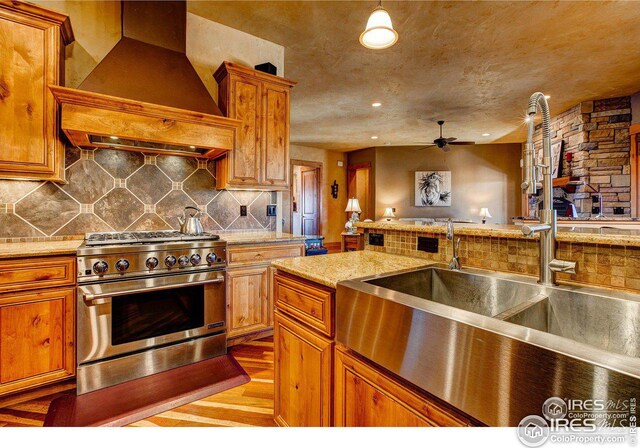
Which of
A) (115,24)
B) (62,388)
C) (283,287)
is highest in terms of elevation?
(115,24)

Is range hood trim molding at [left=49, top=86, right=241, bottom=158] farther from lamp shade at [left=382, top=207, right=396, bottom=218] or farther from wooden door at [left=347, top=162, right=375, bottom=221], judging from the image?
wooden door at [left=347, top=162, right=375, bottom=221]

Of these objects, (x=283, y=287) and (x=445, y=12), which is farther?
(x=445, y=12)

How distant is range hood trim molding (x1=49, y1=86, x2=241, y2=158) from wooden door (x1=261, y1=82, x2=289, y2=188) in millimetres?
372

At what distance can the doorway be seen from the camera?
27.9 feet

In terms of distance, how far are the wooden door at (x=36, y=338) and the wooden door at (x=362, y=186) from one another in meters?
7.09

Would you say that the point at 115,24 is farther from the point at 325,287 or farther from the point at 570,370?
the point at 570,370

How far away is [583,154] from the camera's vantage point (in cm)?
466

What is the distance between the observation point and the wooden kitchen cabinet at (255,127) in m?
2.73

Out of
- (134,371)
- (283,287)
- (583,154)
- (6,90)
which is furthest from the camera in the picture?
(583,154)

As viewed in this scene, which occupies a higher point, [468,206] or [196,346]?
[468,206]

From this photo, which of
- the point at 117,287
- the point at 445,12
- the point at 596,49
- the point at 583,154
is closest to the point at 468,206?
the point at 583,154

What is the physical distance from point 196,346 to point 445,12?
336 centimetres

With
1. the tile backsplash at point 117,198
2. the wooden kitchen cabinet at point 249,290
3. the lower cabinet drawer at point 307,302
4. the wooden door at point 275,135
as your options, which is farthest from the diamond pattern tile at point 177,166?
the lower cabinet drawer at point 307,302

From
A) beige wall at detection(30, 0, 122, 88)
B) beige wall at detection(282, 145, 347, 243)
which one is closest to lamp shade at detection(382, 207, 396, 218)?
beige wall at detection(282, 145, 347, 243)
